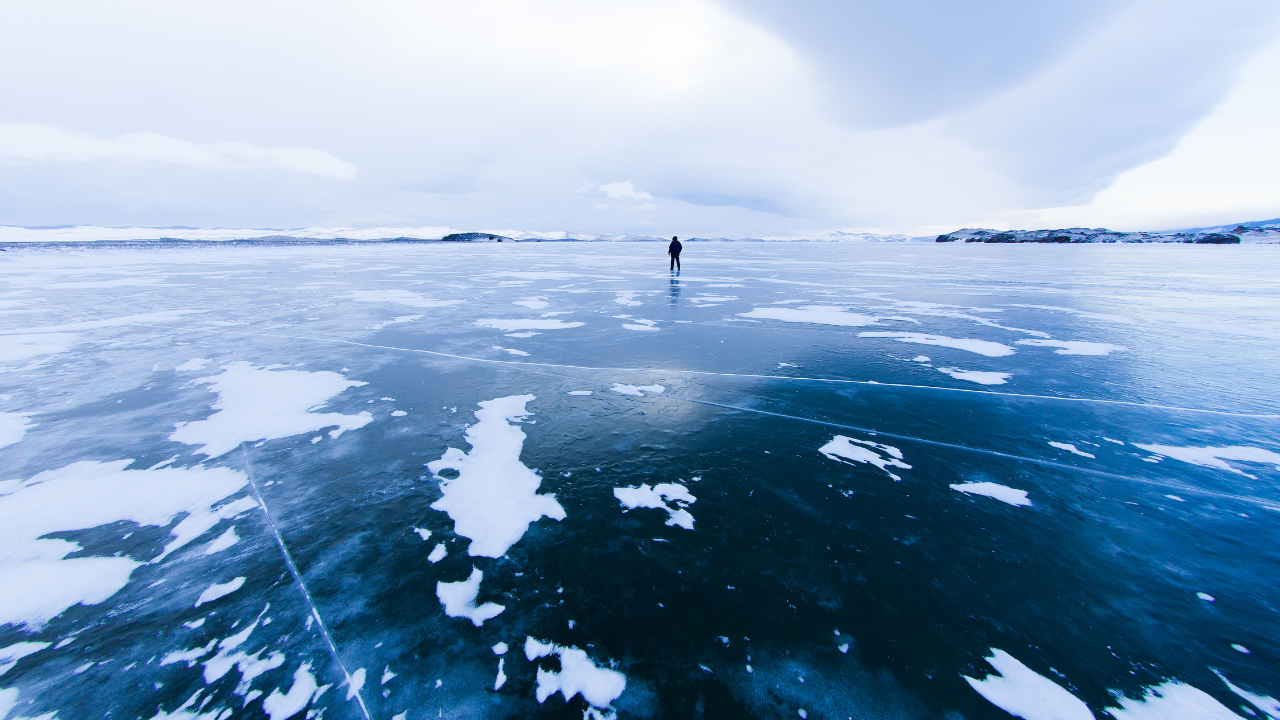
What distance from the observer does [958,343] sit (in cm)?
825

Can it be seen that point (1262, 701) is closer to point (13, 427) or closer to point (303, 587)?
point (303, 587)

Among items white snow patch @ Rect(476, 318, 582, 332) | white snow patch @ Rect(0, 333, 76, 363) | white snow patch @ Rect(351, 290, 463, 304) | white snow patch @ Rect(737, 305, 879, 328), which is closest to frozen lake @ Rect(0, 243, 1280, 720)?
white snow patch @ Rect(0, 333, 76, 363)

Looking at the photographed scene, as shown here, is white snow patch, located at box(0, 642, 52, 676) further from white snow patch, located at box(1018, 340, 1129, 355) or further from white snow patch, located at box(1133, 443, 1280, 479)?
white snow patch, located at box(1018, 340, 1129, 355)

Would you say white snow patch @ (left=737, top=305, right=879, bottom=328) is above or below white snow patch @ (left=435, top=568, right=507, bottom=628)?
above

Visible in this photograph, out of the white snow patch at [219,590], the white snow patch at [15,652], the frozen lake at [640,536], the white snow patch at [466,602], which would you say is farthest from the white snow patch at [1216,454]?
the white snow patch at [15,652]

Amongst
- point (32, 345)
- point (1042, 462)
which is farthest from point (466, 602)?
point (32, 345)

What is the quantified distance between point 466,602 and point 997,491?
401cm

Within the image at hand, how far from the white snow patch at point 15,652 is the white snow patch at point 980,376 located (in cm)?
850

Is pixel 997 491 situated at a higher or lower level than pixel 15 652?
higher

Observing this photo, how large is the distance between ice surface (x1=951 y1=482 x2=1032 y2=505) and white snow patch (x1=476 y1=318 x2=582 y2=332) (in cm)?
738

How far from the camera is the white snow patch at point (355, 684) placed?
2.17m

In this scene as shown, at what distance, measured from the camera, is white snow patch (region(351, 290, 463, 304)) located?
13.1 metres

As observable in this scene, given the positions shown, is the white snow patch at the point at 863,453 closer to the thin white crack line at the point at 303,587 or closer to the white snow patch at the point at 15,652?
the thin white crack line at the point at 303,587

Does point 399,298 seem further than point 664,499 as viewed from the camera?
Yes
